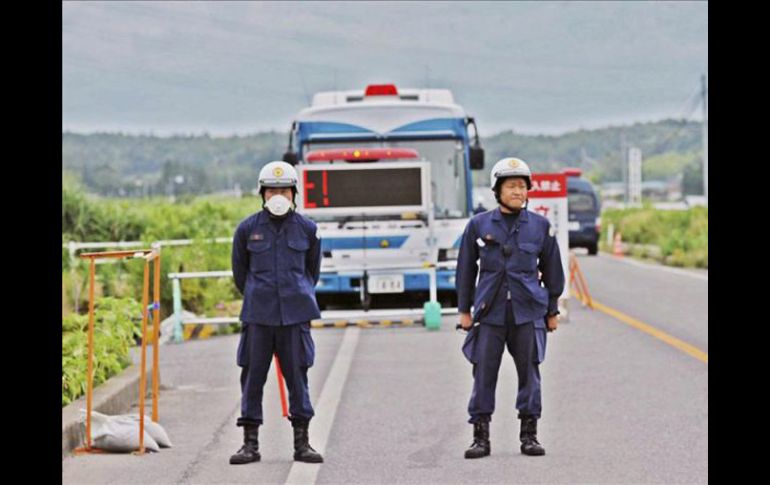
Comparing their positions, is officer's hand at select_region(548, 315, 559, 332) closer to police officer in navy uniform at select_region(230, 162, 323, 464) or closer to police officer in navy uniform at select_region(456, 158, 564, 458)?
police officer in navy uniform at select_region(456, 158, 564, 458)

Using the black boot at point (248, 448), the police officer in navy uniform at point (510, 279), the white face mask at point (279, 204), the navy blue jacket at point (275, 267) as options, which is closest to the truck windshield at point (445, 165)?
the black boot at point (248, 448)

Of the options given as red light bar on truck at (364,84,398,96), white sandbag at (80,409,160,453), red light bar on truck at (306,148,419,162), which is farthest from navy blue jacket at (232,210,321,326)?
red light bar on truck at (364,84,398,96)

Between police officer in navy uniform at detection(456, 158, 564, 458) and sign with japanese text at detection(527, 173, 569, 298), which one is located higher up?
sign with japanese text at detection(527, 173, 569, 298)

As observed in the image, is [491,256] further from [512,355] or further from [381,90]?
[381,90]

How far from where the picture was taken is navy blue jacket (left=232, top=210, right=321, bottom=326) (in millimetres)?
7738

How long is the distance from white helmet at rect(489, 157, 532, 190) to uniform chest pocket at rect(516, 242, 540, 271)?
0.30 m

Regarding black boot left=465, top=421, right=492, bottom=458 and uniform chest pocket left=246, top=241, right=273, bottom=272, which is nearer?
uniform chest pocket left=246, top=241, right=273, bottom=272

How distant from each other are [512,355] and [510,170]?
124 cm

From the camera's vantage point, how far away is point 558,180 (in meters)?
16.1

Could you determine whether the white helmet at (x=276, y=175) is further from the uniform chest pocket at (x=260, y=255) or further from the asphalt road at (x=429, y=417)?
the asphalt road at (x=429, y=417)

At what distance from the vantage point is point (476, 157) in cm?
1992

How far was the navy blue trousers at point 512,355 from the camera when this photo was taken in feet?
24.2

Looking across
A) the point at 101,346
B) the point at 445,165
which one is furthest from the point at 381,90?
the point at 101,346

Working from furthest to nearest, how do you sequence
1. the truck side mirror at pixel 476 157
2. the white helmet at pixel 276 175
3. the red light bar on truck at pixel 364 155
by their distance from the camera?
the truck side mirror at pixel 476 157 → the red light bar on truck at pixel 364 155 → the white helmet at pixel 276 175
